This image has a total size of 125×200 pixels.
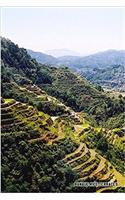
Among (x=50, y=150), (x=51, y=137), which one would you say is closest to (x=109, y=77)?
(x=51, y=137)

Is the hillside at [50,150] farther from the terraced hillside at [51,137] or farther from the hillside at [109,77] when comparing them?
the hillside at [109,77]

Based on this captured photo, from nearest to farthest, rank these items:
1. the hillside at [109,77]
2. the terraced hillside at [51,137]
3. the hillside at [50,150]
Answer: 1. the hillside at [50,150]
2. the terraced hillside at [51,137]
3. the hillside at [109,77]

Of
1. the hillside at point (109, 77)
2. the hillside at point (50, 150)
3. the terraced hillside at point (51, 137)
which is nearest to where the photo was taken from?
the hillside at point (50, 150)

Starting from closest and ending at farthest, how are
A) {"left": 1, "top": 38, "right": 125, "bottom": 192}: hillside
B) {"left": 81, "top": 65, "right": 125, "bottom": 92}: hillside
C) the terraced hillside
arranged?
1. {"left": 1, "top": 38, "right": 125, "bottom": 192}: hillside
2. the terraced hillside
3. {"left": 81, "top": 65, "right": 125, "bottom": 92}: hillside

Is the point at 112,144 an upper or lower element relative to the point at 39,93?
lower

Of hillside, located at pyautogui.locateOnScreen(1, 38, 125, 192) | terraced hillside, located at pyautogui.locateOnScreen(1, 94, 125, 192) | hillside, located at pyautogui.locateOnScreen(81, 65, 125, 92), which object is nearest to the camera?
hillside, located at pyautogui.locateOnScreen(1, 38, 125, 192)

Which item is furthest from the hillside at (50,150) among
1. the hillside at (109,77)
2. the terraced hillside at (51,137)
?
the hillside at (109,77)

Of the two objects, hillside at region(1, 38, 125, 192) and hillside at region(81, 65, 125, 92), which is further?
hillside at region(81, 65, 125, 92)

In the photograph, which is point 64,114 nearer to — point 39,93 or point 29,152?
point 39,93

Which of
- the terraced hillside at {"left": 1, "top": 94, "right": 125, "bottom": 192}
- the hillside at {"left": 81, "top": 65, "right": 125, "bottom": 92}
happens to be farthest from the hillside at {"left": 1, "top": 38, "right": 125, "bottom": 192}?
the hillside at {"left": 81, "top": 65, "right": 125, "bottom": 92}

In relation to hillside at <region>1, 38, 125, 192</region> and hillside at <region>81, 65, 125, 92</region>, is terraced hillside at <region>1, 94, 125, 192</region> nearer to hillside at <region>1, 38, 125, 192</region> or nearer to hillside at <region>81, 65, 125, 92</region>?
hillside at <region>1, 38, 125, 192</region>
